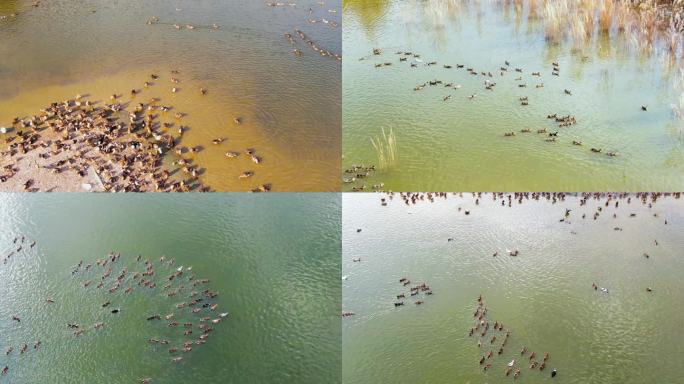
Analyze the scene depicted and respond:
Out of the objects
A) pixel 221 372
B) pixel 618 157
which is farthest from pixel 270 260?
pixel 618 157

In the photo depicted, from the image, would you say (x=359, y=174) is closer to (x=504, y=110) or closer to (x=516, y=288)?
(x=516, y=288)

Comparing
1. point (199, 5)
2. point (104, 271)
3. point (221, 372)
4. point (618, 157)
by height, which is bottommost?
point (221, 372)

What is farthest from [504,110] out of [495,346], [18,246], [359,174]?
[18,246]

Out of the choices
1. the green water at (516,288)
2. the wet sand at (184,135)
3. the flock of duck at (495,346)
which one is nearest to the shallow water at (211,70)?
the wet sand at (184,135)

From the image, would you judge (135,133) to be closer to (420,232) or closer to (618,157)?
(420,232)

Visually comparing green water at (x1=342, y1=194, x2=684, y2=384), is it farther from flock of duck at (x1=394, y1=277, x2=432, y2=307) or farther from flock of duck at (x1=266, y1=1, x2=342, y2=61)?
flock of duck at (x1=266, y1=1, x2=342, y2=61)

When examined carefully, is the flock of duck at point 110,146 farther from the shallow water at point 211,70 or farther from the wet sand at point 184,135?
the shallow water at point 211,70

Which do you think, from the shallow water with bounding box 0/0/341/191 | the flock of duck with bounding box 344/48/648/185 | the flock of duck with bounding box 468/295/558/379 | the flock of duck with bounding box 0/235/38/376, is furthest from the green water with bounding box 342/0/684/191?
the flock of duck with bounding box 0/235/38/376
